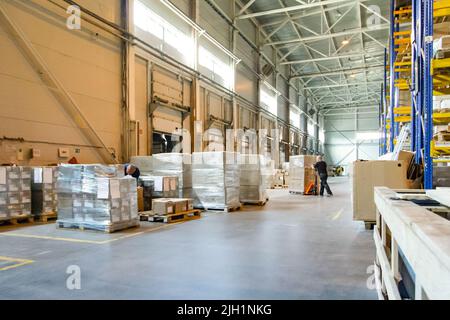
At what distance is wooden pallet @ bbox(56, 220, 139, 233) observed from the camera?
548 centimetres

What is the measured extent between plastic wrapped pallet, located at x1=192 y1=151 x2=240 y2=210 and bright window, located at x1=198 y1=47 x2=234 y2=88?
573cm

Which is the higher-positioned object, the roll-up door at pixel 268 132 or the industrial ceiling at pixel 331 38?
the industrial ceiling at pixel 331 38

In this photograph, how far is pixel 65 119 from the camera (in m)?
7.65

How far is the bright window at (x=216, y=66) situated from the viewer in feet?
43.0

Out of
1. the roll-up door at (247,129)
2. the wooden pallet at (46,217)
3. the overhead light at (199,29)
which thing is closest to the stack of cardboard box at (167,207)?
the wooden pallet at (46,217)

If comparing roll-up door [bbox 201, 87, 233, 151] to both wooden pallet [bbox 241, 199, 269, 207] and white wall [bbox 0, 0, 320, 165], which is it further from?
wooden pallet [bbox 241, 199, 269, 207]

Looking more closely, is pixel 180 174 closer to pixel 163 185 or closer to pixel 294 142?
pixel 163 185

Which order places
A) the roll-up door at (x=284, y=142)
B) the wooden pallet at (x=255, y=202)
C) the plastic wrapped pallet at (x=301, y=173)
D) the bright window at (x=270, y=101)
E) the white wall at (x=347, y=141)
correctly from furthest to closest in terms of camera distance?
the white wall at (x=347, y=141) → the roll-up door at (x=284, y=142) → the bright window at (x=270, y=101) → the plastic wrapped pallet at (x=301, y=173) → the wooden pallet at (x=255, y=202)

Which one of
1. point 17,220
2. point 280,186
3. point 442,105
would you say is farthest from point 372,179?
point 280,186

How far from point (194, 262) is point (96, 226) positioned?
Result: 260 cm

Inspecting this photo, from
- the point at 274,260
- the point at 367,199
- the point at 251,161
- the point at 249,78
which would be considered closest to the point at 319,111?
the point at 249,78

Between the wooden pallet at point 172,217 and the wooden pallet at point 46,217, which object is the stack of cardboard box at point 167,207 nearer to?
the wooden pallet at point 172,217

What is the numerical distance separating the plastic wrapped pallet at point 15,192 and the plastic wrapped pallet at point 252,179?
5708 mm

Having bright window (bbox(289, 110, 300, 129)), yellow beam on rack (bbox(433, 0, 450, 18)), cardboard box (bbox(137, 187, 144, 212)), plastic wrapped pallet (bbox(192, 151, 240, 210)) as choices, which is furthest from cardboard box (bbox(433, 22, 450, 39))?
bright window (bbox(289, 110, 300, 129))
